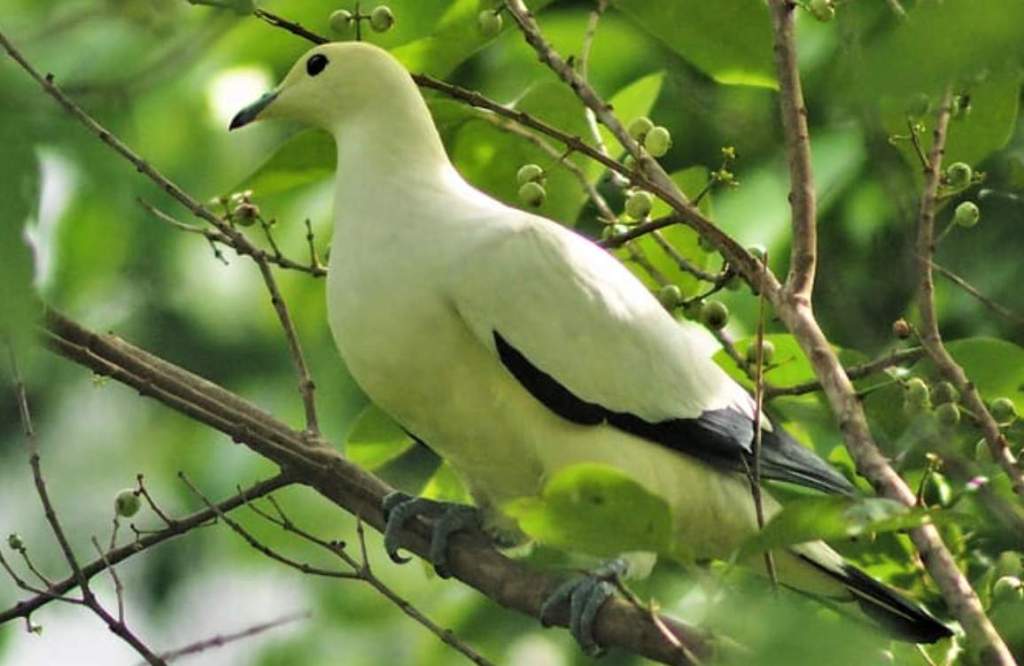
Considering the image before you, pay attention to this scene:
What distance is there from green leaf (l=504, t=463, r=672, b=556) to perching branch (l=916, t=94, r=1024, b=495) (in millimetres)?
499

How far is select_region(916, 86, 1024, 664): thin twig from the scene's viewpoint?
136cm

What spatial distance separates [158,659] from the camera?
171 centimetres

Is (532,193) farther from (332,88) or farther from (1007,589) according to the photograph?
(1007,589)

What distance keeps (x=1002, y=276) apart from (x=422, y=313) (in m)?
1.01

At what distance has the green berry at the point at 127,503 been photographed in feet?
6.65

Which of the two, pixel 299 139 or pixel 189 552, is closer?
pixel 299 139

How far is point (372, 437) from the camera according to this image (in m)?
2.24

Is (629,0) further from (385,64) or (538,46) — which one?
(385,64)

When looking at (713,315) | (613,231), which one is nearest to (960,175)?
(713,315)

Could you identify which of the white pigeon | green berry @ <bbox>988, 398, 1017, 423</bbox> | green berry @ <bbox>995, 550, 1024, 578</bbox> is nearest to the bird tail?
the white pigeon

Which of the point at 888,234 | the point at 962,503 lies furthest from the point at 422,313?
the point at 888,234

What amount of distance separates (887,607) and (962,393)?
20.5 inches

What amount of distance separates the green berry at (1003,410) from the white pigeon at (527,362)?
0.82 ft

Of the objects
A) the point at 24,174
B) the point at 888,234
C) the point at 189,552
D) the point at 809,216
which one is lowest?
the point at 24,174
